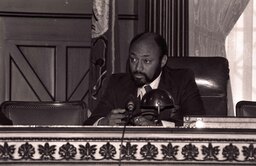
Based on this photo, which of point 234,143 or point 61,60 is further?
point 61,60

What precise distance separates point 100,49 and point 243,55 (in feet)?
4.53

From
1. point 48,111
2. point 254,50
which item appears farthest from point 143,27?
point 48,111

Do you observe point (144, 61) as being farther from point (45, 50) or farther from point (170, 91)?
point (45, 50)

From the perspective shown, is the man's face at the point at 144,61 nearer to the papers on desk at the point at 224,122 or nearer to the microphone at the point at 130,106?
the microphone at the point at 130,106

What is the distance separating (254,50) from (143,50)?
2995 millimetres

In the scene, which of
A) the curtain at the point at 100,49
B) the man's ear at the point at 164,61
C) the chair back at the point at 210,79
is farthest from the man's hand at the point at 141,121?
the curtain at the point at 100,49

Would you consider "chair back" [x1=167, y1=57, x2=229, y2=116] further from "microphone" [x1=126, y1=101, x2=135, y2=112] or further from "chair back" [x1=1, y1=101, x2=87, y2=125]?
"microphone" [x1=126, y1=101, x2=135, y2=112]

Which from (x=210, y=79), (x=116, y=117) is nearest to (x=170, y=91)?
(x=210, y=79)

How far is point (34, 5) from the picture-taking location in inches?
258

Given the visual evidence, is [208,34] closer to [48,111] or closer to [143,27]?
[143,27]

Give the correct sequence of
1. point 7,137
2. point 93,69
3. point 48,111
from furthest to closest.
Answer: point 93,69 < point 48,111 < point 7,137

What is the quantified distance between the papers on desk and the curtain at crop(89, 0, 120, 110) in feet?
10.5

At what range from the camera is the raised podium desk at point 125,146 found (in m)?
2.49

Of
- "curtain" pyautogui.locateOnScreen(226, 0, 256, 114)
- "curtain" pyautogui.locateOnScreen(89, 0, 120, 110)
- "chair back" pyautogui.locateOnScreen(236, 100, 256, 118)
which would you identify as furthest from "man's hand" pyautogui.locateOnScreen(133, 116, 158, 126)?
"curtain" pyautogui.locateOnScreen(226, 0, 256, 114)
